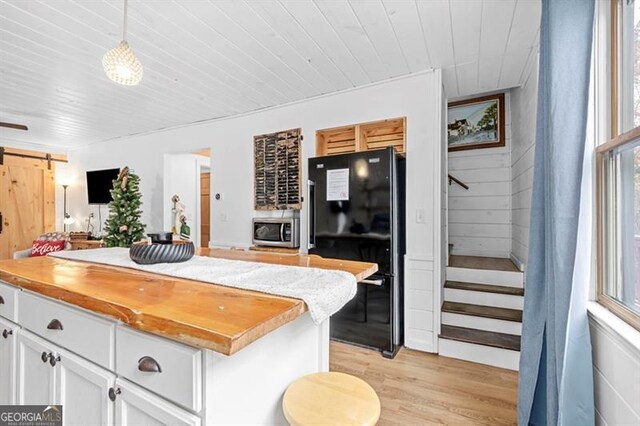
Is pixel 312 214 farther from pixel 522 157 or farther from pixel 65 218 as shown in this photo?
pixel 65 218

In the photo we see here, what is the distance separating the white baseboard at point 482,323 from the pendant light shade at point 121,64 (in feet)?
9.62

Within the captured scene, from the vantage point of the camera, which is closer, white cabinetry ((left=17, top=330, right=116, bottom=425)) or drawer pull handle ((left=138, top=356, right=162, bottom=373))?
drawer pull handle ((left=138, top=356, right=162, bottom=373))

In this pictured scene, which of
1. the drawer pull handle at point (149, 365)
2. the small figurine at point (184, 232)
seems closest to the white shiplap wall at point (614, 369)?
the drawer pull handle at point (149, 365)

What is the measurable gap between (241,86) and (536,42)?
2.52 metres

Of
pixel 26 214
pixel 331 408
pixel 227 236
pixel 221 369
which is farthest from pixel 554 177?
pixel 26 214

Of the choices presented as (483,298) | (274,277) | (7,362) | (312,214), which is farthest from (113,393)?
(483,298)

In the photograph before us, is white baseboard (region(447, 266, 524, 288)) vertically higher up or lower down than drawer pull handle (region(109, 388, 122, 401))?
lower down

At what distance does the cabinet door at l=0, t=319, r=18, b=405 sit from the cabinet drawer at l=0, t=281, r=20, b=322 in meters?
0.03

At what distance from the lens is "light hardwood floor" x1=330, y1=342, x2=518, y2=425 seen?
177 cm

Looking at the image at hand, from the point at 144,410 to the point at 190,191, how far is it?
14.4ft

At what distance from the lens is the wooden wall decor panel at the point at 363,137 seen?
2.87 metres

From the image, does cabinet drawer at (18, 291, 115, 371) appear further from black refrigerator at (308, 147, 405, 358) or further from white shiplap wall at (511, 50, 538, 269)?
white shiplap wall at (511, 50, 538, 269)

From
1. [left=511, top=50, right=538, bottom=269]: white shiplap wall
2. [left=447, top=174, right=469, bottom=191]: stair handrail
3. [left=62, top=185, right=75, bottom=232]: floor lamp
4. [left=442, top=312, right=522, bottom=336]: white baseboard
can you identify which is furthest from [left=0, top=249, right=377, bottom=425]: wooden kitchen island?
[left=62, top=185, right=75, bottom=232]: floor lamp

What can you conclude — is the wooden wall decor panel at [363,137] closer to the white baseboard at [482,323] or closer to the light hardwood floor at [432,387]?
the white baseboard at [482,323]
